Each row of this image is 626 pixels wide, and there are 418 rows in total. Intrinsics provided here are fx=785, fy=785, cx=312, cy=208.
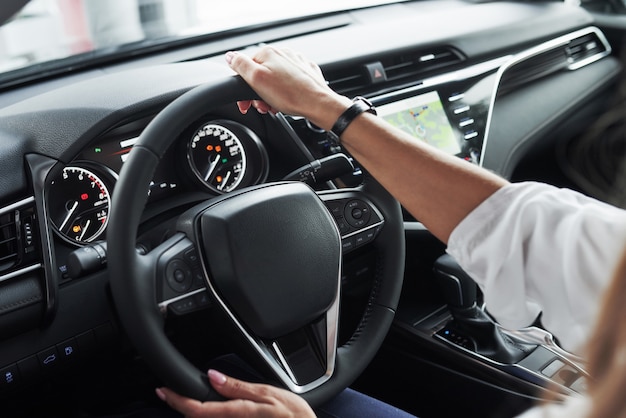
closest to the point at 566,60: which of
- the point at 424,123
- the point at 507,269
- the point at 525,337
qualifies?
the point at 424,123

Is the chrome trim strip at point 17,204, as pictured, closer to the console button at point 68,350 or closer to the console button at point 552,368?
the console button at point 68,350

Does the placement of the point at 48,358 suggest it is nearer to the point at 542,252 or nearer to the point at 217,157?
the point at 217,157

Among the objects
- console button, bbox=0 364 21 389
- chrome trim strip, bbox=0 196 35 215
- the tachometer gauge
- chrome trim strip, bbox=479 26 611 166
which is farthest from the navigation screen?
console button, bbox=0 364 21 389

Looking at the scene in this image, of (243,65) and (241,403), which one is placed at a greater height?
(243,65)

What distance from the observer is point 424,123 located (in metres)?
1.88

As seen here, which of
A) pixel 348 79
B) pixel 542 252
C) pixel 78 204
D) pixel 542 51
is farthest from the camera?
pixel 542 51

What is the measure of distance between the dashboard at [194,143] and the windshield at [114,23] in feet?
0.15

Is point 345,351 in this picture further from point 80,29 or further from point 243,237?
point 80,29

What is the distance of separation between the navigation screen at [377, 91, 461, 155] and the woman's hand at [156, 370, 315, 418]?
2.85ft

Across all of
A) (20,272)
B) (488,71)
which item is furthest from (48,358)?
(488,71)

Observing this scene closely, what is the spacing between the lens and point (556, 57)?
243 cm

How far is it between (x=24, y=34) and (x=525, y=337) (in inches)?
49.6

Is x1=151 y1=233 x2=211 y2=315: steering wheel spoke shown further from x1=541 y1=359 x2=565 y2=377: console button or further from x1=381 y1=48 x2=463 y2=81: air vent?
x1=381 y1=48 x2=463 y2=81: air vent

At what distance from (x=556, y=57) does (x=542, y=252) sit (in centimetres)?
160
